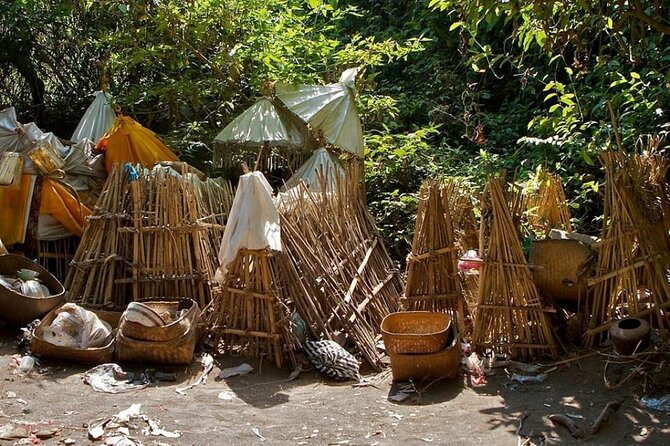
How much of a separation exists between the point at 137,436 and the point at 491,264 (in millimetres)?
2625

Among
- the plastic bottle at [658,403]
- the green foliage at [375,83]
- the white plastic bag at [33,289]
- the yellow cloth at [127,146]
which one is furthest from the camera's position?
the green foliage at [375,83]

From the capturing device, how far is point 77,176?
730cm

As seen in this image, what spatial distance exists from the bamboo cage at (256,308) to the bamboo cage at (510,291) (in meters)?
1.43

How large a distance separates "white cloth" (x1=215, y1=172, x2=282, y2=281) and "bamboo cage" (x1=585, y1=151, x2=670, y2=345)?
2266 millimetres

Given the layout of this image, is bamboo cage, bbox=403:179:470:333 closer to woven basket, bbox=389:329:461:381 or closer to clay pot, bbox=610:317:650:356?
woven basket, bbox=389:329:461:381

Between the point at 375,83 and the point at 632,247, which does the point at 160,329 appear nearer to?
the point at 632,247

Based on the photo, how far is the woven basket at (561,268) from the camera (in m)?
5.60

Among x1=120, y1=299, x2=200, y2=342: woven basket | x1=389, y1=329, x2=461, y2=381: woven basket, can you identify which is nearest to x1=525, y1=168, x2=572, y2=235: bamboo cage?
x1=389, y1=329, x2=461, y2=381: woven basket

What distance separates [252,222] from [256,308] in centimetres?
64

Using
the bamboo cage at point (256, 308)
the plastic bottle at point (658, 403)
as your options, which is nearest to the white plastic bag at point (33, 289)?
the bamboo cage at point (256, 308)

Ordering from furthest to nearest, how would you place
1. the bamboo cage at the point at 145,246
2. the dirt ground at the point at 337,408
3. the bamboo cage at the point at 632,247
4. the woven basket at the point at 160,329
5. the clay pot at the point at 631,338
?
the bamboo cage at the point at 145,246, the woven basket at the point at 160,329, the bamboo cage at the point at 632,247, the clay pot at the point at 631,338, the dirt ground at the point at 337,408

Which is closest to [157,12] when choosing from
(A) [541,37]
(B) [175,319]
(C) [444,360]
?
(B) [175,319]

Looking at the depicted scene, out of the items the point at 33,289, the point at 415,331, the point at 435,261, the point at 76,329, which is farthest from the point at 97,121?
the point at 415,331

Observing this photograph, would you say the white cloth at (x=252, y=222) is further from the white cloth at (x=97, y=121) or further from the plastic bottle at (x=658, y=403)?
the white cloth at (x=97, y=121)
